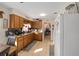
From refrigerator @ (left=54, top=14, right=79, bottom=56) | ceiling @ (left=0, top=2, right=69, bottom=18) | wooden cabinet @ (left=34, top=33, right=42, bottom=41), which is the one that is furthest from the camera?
wooden cabinet @ (left=34, top=33, right=42, bottom=41)

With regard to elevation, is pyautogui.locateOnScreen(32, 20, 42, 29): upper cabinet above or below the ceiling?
below

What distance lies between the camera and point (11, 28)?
397 cm

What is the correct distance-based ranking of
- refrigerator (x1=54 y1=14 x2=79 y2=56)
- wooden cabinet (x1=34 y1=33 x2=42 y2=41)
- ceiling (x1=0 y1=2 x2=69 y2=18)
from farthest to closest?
wooden cabinet (x1=34 y1=33 x2=42 y2=41) → ceiling (x1=0 y1=2 x2=69 y2=18) → refrigerator (x1=54 y1=14 x2=79 y2=56)

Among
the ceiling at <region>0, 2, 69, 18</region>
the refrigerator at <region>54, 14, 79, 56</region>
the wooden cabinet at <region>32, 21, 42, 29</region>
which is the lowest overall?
the refrigerator at <region>54, 14, 79, 56</region>

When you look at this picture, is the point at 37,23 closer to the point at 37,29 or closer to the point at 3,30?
the point at 37,29

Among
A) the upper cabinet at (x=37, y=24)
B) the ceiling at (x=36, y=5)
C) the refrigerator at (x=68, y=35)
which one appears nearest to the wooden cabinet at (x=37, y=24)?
the upper cabinet at (x=37, y=24)

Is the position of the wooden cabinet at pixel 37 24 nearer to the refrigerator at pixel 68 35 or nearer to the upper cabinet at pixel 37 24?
the upper cabinet at pixel 37 24

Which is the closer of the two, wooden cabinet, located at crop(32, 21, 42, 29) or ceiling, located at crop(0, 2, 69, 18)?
ceiling, located at crop(0, 2, 69, 18)

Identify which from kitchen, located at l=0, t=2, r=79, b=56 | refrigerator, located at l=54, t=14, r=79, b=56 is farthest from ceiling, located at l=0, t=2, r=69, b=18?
refrigerator, located at l=54, t=14, r=79, b=56

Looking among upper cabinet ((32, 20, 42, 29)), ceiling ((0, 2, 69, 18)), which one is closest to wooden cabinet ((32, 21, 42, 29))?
upper cabinet ((32, 20, 42, 29))

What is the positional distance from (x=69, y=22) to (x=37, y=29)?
253 inches

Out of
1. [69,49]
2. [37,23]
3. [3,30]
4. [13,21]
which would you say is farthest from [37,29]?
[69,49]

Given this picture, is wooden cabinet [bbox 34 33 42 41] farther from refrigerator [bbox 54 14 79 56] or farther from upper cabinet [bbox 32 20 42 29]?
refrigerator [bbox 54 14 79 56]

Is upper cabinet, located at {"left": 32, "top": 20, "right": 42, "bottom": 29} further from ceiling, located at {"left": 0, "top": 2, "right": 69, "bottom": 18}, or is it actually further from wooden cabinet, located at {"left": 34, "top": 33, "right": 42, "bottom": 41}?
ceiling, located at {"left": 0, "top": 2, "right": 69, "bottom": 18}
